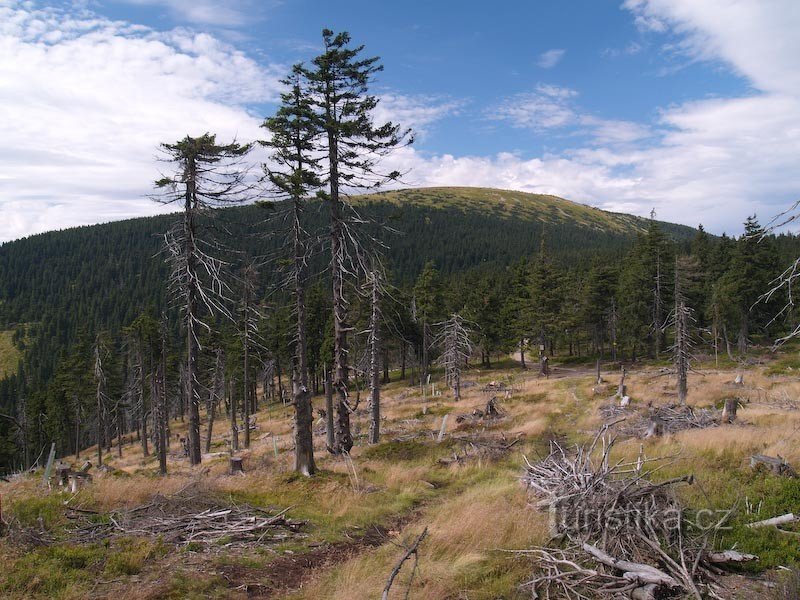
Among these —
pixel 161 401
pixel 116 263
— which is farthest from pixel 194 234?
pixel 116 263

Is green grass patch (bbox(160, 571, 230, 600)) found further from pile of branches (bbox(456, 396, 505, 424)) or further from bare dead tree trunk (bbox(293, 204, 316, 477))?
pile of branches (bbox(456, 396, 505, 424))

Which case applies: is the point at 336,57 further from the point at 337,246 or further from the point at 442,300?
the point at 442,300

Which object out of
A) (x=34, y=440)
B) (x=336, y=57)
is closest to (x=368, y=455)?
(x=336, y=57)

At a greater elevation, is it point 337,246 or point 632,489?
point 337,246

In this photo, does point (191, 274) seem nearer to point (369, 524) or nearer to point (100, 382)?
point (369, 524)

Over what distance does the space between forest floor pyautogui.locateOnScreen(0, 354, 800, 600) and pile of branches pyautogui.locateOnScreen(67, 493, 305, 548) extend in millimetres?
114

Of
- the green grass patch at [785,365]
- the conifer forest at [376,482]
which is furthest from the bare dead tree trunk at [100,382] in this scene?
the green grass patch at [785,365]

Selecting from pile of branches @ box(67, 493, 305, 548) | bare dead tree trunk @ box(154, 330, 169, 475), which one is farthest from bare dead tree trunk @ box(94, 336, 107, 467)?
pile of branches @ box(67, 493, 305, 548)

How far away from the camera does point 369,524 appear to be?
9828 mm

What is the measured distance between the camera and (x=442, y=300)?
51.8 m

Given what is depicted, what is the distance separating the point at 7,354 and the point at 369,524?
162910 millimetres

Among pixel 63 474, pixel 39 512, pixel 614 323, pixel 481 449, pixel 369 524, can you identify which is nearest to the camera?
pixel 39 512

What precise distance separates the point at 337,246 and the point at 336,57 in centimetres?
548

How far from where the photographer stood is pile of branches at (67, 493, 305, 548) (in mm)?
8078
